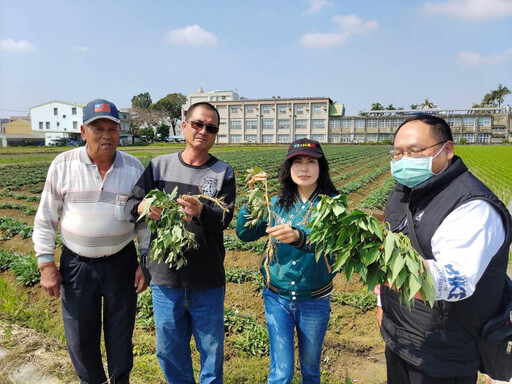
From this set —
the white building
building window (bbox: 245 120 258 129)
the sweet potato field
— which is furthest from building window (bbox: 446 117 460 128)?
the sweet potato field

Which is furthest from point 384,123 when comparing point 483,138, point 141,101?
point 141,101

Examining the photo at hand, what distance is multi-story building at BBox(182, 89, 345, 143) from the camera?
8638 centimetres

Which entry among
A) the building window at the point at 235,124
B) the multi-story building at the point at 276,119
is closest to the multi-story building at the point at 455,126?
the multi-story building at the point at 276,119

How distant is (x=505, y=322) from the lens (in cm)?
180

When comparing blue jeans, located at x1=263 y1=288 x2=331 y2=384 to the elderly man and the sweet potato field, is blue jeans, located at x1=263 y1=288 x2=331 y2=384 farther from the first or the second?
the elderly man

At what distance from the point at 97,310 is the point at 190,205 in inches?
55.1

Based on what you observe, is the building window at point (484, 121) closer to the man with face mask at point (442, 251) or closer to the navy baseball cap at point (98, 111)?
the man with face mask at point (442, 251)

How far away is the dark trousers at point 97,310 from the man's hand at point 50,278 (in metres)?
0.06

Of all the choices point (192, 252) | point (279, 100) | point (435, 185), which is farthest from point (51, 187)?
point (279, 100)

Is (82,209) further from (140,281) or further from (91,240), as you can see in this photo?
(140,281)

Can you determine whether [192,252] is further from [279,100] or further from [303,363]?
[279,100]

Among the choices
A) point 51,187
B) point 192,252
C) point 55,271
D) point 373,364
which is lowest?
point 373,364

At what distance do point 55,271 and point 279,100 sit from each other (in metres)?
89.2

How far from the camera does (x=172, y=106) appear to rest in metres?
94.9
